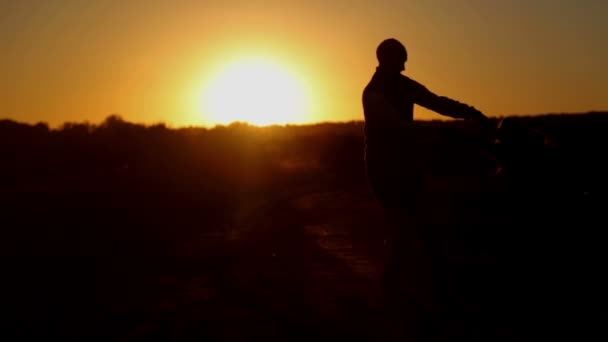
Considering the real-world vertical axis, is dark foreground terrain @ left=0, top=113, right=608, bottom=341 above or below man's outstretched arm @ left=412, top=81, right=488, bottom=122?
below

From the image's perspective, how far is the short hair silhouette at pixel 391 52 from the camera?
25.1 feet

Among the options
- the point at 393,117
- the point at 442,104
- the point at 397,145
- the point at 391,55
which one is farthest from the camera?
the point at 442,104

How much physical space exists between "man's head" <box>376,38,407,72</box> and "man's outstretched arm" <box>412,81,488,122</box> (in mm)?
208

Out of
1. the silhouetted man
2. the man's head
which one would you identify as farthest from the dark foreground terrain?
the man's head

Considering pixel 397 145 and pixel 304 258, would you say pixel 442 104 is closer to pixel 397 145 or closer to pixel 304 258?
pixel 397 145

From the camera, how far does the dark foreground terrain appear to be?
7.21 m

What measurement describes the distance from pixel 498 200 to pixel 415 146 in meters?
10.6

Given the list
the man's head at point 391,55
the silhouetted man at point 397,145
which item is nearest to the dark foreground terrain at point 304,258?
the silhouetted man at point 397,145

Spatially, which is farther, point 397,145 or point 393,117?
point 397,145

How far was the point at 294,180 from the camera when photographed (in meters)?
26.4

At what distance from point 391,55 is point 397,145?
79cm

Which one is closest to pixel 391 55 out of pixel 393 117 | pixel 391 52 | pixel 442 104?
pixel 391 52

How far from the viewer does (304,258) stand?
37.9ft

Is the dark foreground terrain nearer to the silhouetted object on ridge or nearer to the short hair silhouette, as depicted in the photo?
the silhouetted object on ridge
